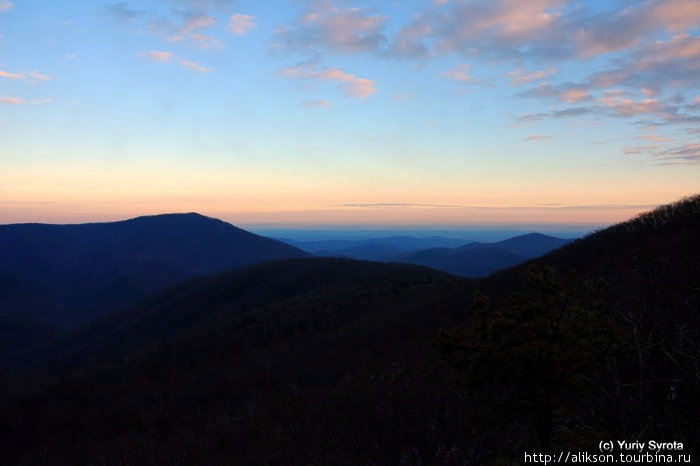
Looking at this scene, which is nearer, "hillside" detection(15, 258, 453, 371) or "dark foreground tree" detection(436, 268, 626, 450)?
"dark foreground tree" detection(436, 268, 626, 450)

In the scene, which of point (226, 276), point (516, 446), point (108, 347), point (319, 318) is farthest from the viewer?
point (226, 276)

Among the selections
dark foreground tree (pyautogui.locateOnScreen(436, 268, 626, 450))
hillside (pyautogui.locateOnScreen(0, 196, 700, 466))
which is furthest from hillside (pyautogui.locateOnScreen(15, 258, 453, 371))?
dark foreground tree (pyautogui.locateOnScreen(436, 268, 626, 450))

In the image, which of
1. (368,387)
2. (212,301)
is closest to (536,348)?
(368,387)

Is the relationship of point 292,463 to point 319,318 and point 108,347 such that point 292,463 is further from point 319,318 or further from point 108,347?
point 108,347

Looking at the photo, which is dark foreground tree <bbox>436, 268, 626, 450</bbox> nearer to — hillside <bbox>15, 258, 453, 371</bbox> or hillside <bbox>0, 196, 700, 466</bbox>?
hillside <bbox>0, 196, 700, 466</bbox>

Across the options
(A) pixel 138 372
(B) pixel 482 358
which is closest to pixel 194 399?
(A) pixel 138 372

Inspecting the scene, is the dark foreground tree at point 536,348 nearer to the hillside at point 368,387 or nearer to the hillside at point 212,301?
the hillside at point 368,387
